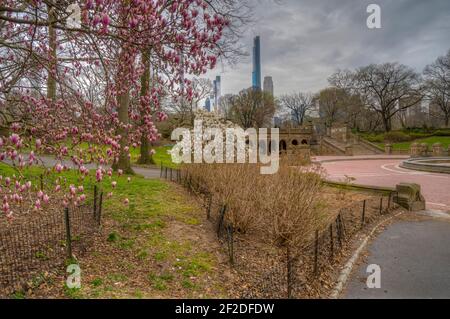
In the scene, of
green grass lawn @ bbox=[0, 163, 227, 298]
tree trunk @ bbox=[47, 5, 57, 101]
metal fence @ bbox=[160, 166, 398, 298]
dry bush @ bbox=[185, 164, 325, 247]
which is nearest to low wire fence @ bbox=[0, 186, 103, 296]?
green grass lawn @ bbox=[0, 163, 227, 298]

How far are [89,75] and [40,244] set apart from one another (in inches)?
115

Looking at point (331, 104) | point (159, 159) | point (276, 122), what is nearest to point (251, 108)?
point (276, 122)

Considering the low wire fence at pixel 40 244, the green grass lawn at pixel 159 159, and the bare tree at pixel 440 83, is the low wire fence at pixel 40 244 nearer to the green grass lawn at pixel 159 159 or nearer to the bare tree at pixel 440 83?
the green grass lawn at pixel 159 159

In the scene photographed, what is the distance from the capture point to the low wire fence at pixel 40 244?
3814 millimetres

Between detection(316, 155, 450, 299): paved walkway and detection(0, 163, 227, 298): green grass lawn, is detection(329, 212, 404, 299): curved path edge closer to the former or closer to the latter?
detection(316, 155, 450, 299): paved walkway

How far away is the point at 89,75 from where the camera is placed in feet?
16.2

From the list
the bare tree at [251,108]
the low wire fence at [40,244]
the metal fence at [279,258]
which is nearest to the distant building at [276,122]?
the bare tree at [251,108]

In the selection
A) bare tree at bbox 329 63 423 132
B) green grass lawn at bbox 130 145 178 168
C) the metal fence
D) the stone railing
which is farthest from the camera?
bare tree at bbox 329 63 423 132

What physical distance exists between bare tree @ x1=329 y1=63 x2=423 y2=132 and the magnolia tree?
198ft

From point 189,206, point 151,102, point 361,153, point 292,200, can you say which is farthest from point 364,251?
point 361,153

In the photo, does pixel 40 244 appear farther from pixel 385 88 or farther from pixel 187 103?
pixel 385 88

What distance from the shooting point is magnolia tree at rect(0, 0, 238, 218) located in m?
3.25
